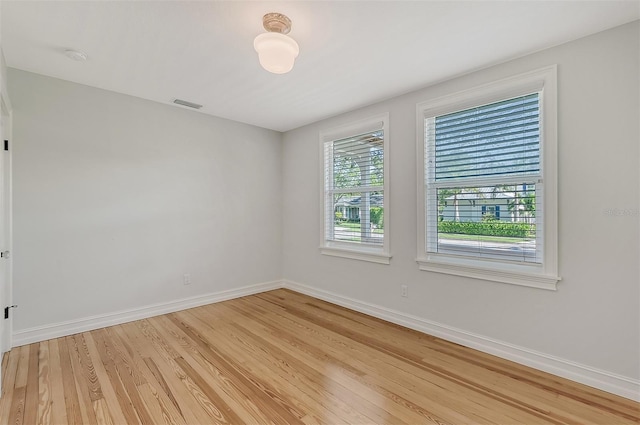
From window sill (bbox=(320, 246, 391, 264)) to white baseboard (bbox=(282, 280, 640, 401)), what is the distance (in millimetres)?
543

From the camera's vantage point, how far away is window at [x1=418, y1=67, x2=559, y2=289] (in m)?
2.39

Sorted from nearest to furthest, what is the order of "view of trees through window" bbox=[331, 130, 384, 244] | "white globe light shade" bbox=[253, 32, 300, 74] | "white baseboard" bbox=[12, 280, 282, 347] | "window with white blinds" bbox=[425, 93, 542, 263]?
"white globe light shade" bbox=[253, 32, 300, 74] → "window with white blinds" bbox=[425, 93, 542, 263] → "white baseboard" bbox=[12, 280, 282, 347] → "view of trees through window" bbox=[331, 130, 384, 244]

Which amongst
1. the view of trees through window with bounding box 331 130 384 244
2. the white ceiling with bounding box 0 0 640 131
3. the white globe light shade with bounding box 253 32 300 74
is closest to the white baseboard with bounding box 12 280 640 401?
the view of trees through window with bounding box 331 130 384 244

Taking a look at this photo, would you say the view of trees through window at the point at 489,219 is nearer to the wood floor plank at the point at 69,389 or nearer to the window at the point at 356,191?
the window at the point at 356,191

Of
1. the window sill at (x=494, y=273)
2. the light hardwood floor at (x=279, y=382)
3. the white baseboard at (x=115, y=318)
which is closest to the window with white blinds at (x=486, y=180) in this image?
the window sill at (x=494, y=273)

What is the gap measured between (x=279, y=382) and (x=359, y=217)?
2.23 meters

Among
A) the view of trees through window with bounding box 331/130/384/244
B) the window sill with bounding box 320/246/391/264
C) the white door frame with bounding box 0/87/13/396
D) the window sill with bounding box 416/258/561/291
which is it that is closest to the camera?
the window sill with bounding box 416/258/561/291

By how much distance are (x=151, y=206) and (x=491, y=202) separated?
12.0 ft

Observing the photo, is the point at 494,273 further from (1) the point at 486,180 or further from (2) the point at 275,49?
(2) the point at 275,49

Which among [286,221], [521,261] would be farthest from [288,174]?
[521,261]

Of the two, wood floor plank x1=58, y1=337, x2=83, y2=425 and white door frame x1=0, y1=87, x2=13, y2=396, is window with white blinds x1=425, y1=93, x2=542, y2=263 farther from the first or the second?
white door frame x1=0, y1=87, x2=13, y2=396

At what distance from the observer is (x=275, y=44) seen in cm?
196

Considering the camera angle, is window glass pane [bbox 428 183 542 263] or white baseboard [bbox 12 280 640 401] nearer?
white baseboard [bbox 12 280 640 401]

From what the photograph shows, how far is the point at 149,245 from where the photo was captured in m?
3.57
